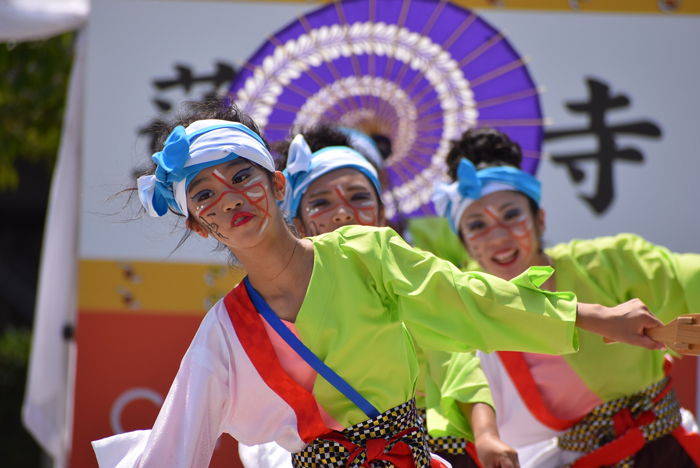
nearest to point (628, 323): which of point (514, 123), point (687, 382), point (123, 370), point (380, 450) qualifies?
point (380, 450)

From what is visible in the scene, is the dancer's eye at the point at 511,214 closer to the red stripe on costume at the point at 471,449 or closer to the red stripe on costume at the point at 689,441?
the red stripe on costume at the point at 471,449

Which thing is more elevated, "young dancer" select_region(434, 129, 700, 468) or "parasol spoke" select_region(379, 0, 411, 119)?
"parasol spoke" select_region(379, 0, 411, 119)

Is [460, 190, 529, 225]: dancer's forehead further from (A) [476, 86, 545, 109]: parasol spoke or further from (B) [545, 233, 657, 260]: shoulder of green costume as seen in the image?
(A) [476, 86, 545, 109]: parasol spoke

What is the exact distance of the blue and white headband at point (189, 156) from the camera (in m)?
1.84

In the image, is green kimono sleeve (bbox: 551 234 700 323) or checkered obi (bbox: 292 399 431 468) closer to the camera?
checkered obi (bbox: 292 399 431 468)

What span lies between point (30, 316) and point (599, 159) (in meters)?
6.22

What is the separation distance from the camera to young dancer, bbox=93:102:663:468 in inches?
72.0

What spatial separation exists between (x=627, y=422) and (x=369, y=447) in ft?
3.72

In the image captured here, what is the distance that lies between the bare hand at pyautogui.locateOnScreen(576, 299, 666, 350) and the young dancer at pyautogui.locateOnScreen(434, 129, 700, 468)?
818 mm

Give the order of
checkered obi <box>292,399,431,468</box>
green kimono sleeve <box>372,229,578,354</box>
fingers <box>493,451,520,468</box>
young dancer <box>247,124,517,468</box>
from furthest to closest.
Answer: young dancer <box>247,124,517,468</box>
fingers <box>493,451,520,468</box>
checkered obi <box>292,399,431,468</box>
green kimono sleeve <box>372,229,578,354</box>

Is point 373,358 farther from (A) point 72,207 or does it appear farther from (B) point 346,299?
(A) point 72,207


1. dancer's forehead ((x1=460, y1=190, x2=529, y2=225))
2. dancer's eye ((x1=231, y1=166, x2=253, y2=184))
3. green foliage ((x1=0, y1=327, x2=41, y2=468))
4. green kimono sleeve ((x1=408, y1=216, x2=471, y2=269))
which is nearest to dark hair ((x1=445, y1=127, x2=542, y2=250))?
dancer's forehead ((x1=460, y1=190, x2=529, y2=225))

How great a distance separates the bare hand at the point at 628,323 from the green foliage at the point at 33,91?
13.4ft

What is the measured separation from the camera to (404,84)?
141 inches
